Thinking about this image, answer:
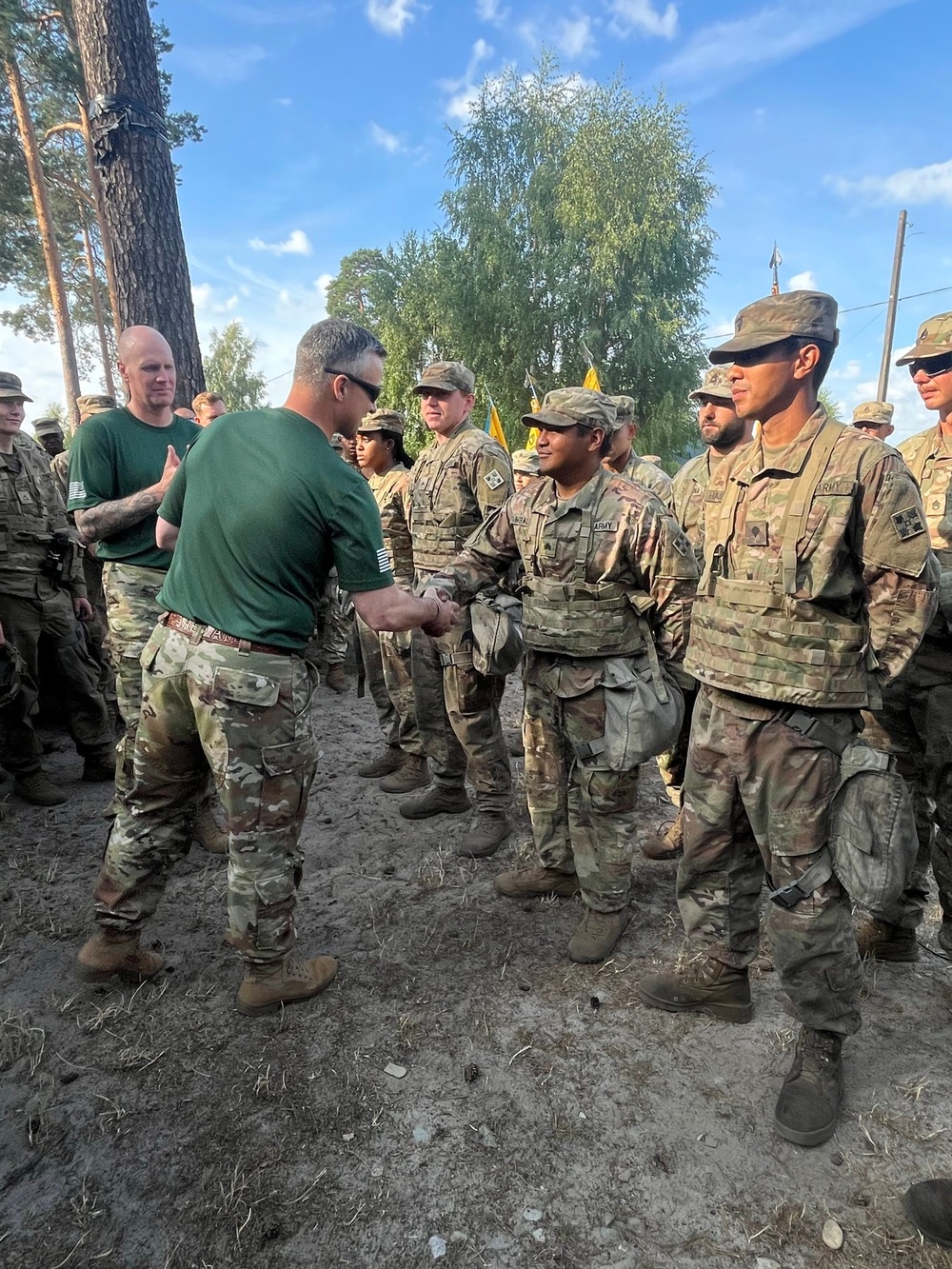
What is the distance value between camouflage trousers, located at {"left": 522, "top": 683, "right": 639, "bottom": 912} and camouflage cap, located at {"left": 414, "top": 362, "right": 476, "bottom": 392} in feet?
7.38

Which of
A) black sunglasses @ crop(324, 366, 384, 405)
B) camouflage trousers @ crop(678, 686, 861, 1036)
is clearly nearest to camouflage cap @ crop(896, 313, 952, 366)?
camouflage trousers @ crop(678, 686, 861, 1036)

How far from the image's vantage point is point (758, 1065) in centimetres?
270

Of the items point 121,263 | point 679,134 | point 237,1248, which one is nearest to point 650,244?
point 679,134

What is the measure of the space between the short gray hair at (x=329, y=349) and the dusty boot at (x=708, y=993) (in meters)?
2.75

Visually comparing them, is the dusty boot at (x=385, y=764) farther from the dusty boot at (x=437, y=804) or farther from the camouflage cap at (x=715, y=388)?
the camouflage cap at (x=715, y=388)

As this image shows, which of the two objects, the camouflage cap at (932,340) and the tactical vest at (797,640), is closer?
the tactical vest at (797,640)

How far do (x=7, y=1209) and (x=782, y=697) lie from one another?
112 inches

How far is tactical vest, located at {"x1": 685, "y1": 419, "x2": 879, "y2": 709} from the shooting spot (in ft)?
7.70

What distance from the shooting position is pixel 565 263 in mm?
23344

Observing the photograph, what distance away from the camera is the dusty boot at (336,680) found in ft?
27.2

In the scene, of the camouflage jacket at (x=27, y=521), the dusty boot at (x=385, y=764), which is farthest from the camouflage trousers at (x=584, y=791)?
the camouflage jacket at (x=27, y=521)

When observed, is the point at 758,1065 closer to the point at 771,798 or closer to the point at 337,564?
the point at 771,798

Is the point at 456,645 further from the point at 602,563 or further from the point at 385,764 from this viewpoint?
the point at 385,764

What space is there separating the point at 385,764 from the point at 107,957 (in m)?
2.86
